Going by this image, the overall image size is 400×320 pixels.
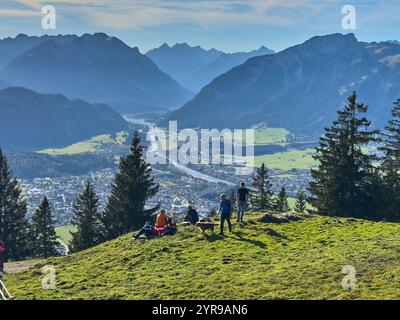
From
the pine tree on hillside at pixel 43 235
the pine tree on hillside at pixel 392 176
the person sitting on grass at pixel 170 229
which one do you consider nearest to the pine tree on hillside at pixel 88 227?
the pine tree on hillside at pixel 43 235

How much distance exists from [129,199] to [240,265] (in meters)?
41.0

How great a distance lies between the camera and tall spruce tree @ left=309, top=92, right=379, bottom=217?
54.8 metres

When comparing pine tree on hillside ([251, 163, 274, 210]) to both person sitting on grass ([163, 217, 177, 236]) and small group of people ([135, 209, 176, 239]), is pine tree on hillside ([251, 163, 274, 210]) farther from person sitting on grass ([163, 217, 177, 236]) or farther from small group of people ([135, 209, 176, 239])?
small group of people ([135, 209, 176, 239])

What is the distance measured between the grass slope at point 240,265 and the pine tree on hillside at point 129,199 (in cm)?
2824

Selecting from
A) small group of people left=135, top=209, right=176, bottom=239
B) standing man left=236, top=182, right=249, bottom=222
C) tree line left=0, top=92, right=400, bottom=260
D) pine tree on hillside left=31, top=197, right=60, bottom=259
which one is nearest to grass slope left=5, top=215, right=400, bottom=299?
small group of people left=135, top=209, right=176, bottom=239

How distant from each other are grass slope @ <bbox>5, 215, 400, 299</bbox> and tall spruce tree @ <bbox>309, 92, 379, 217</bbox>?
63.7 feet

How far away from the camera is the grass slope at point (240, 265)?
810 inches

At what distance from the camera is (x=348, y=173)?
2223 inches

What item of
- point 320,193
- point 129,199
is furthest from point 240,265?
point 129,199

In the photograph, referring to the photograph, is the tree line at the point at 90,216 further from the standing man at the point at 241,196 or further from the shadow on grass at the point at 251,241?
the shadow on grass at the point at 251,241

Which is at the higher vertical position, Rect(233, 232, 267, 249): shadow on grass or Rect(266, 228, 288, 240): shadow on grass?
Rect(266, 228, 288, 240): shadow on grass

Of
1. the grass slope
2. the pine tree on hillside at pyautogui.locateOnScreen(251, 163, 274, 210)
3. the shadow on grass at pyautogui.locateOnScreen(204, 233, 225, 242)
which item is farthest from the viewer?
the pine tree on hillside at pyautogui.locateOnScreen(251, 163, 274, 210)

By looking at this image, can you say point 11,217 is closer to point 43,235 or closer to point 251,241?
point 43,235
